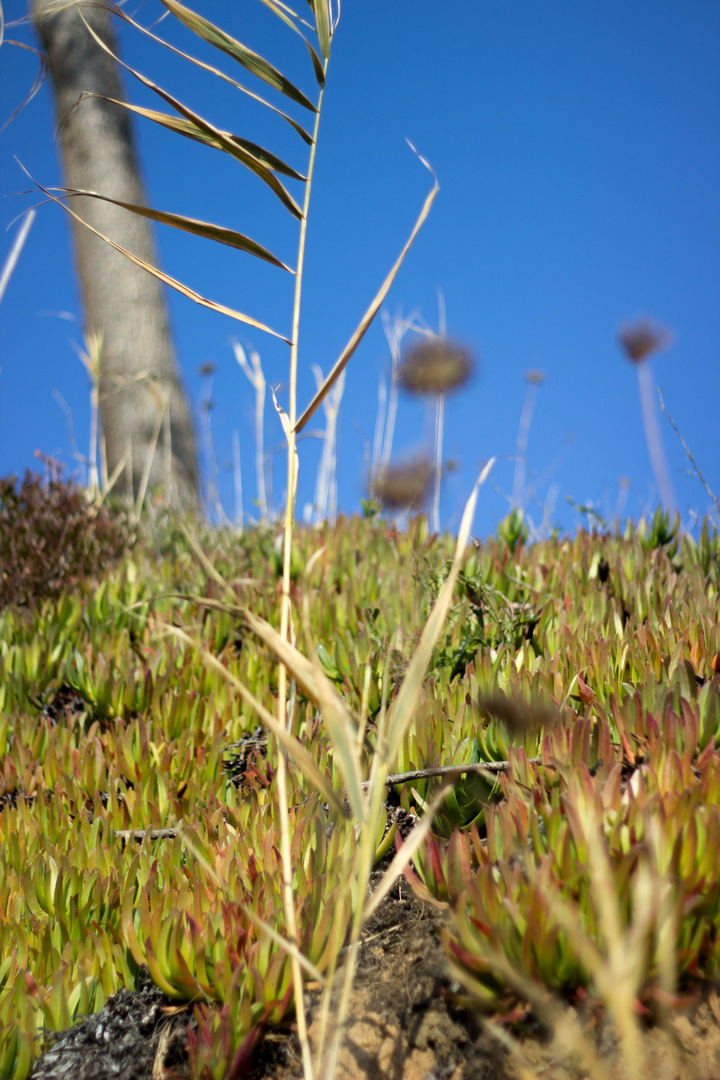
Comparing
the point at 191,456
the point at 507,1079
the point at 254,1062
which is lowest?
the point at 254,1062

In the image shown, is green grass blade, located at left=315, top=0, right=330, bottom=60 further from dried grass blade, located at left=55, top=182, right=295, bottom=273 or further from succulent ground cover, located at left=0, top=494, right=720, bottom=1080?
succulent ground cover, located at left=0, top=494, right=720, bottom=1080

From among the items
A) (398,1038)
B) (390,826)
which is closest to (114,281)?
(390,826)

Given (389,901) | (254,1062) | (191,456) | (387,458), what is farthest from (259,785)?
(191,456)

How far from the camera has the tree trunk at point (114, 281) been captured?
7.55 metres

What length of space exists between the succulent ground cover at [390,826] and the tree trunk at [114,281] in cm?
457

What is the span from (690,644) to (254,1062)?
159cm

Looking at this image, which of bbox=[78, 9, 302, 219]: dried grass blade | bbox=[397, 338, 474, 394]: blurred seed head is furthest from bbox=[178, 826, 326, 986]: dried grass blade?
bbox=[397, 338, 474, 394]: blurred seed head

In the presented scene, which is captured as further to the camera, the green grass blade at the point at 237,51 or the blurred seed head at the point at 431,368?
the blurred seed head at the point at 431,368

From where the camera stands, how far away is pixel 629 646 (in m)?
2.27

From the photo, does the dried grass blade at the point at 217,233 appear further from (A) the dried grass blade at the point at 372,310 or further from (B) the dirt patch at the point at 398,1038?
(B) the dirt patch at the point at 398,1038

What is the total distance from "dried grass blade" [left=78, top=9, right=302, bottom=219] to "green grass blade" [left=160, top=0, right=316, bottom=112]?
15 cm

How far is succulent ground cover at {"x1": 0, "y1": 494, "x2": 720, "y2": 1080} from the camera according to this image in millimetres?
1238

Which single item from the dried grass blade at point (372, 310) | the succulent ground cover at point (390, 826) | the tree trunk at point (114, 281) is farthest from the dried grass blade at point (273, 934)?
the tree trunk at point (114, 281)

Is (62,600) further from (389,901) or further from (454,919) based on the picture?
(454,919)
